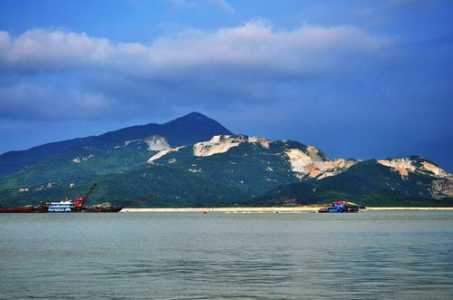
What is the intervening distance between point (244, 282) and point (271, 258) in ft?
104

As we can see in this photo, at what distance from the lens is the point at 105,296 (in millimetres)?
68188

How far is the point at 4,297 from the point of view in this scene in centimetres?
6825

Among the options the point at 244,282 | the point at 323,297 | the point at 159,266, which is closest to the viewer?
the point at 323,297

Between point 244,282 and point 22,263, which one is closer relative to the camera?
point 244,282

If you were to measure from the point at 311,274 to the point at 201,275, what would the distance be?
477 inches

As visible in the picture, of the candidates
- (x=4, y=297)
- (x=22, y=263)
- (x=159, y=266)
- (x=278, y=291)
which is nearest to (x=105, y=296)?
(x=4, y=297)

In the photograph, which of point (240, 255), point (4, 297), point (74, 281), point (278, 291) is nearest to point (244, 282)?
point (278, 291)

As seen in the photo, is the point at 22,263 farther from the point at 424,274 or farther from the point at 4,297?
the point at 424,274

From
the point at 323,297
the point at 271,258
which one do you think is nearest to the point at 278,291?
the point at 323,297

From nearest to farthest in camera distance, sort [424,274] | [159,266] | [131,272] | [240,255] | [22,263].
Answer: [424,274], [131,272], [159,266], [22,263], [240,255]

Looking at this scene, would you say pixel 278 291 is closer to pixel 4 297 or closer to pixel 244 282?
pixel 244 282

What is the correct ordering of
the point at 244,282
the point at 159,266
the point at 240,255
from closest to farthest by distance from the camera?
the point at 244,282 → the point at 159,266 → the point at 240,255

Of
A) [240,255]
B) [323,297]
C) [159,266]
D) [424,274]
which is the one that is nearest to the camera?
[323,297]

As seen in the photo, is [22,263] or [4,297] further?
[22,263]
